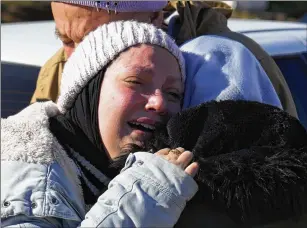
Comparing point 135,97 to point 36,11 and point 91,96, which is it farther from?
point 36,11

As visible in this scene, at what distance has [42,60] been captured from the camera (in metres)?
3.36

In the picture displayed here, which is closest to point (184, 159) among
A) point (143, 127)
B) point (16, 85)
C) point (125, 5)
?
point (143, 127)

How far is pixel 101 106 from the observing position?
1.97m

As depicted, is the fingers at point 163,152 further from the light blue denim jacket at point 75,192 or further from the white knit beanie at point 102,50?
the white knit beanie at point 102,50

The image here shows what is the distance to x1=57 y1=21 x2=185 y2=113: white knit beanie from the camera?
203cm

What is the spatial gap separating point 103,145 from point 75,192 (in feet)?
0.73

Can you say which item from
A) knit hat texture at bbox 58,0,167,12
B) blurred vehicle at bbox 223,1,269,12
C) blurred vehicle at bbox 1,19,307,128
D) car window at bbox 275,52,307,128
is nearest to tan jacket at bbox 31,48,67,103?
blurred vehicle at bbox 1,19,307,128

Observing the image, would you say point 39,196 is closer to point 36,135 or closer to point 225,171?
point 36,135

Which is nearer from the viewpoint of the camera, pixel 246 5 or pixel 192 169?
pixel 192 169

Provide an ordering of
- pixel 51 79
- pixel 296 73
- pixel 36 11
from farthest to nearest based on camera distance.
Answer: pixel 36 11, pixel 296 73, pixel 51 79

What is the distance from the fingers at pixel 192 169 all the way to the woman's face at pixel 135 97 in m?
0.25

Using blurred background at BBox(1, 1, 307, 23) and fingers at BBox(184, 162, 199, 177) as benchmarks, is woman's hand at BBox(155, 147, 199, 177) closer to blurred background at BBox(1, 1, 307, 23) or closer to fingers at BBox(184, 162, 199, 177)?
fingers at BBox(184, 162, 199, 177)

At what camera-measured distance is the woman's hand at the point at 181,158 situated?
169 centimetres

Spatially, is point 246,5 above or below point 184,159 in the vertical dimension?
below
